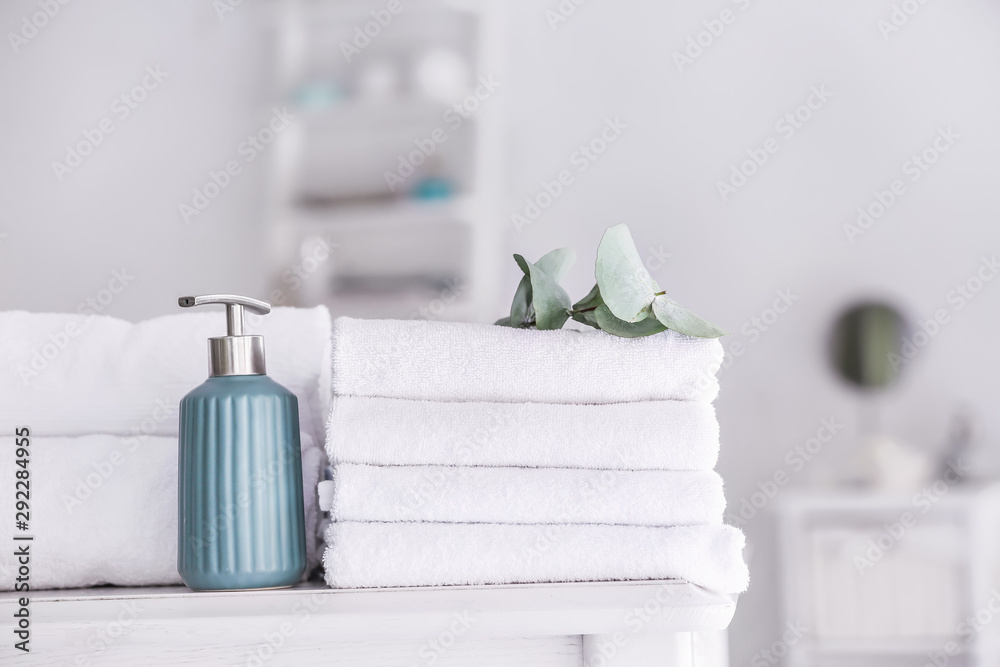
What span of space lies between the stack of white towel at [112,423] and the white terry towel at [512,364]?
8 centimetres

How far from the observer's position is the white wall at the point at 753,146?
1.78 metres

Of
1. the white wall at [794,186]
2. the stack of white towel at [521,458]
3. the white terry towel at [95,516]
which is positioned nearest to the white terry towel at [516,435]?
the stack of white towel at [521,458]

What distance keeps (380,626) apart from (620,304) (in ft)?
0.74

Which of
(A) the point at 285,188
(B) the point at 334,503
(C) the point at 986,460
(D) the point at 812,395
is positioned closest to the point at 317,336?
(B) the point at 334,503

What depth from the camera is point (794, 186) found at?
191cm

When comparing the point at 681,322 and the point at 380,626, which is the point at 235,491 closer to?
the point at 380,626

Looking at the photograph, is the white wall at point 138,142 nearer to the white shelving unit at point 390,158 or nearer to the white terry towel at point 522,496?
the white shelving unit at point 390,158

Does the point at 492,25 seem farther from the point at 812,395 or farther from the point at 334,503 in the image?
the point at 334,503

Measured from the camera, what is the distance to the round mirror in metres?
1.87

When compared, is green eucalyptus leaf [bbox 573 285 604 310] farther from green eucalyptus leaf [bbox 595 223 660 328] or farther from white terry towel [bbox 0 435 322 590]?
white terry towel [bbox 0 435 322 590]

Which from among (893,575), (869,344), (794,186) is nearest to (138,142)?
(794,186)

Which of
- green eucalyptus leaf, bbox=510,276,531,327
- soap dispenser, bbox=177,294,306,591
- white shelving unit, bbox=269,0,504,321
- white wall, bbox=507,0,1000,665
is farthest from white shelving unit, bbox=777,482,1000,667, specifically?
soap dispenser, bbox=177,294,306,591

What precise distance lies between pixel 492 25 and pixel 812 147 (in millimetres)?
764

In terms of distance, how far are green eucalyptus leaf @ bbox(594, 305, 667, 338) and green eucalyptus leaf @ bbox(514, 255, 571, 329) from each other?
0.03 metres
